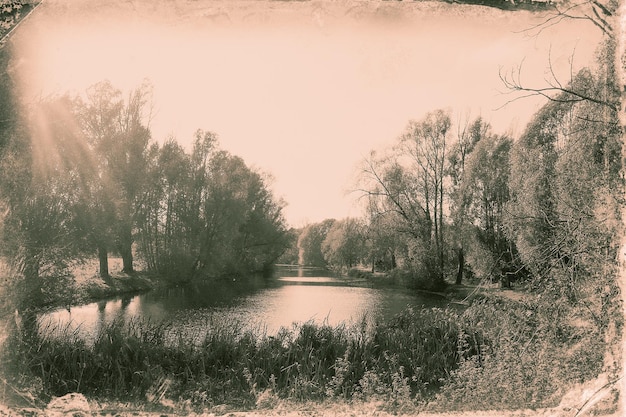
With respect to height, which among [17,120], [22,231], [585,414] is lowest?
[585,414]

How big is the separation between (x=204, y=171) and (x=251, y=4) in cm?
199

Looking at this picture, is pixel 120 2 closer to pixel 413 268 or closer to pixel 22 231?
pixel 22 231

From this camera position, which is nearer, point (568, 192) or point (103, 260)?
point (568, 192)

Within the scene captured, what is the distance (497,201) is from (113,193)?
4583 millimetres

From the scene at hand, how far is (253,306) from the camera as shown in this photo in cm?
582

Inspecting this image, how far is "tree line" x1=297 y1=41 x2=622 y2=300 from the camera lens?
3430mm

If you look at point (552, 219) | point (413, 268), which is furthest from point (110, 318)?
point (552, 219)

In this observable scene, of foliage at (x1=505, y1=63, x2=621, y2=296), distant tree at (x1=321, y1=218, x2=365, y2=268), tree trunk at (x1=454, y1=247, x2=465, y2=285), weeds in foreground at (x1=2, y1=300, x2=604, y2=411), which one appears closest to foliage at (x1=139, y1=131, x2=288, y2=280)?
distant tree at (x1=321, y1=218, x2=365, y2=268)

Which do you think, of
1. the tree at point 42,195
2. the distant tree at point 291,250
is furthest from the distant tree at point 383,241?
the tree at point 42,195

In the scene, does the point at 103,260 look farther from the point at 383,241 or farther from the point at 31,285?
the point at 383,241

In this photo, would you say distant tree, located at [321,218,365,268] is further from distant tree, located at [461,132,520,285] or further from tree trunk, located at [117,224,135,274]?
tree trunk, located at [117,224,135,274]

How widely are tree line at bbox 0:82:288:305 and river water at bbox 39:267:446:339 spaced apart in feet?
1.15

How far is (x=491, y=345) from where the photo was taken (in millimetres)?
4398

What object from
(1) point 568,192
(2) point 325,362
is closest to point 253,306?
(2) point 325,362
